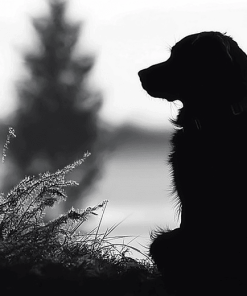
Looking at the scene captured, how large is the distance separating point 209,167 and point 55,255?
1063 mm

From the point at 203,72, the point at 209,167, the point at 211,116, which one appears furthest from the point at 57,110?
the point at 209,167

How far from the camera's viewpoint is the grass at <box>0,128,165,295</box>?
293 cm

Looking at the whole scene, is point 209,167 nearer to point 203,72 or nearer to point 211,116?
point 211,116

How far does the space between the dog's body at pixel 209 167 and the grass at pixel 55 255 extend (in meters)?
0.27

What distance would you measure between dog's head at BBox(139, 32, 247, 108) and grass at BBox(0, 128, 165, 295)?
87 cm

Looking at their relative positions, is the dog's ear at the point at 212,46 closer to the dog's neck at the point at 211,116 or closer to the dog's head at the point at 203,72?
the dog's head at the point at 203,72

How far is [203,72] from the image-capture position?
3.58 m

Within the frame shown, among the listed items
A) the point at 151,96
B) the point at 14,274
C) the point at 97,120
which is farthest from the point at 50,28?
the point at 14,274

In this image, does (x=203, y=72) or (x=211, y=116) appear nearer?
(x=211, y=116)

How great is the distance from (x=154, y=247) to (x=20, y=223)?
0.93 metres

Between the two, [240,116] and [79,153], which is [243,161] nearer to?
[240,116]

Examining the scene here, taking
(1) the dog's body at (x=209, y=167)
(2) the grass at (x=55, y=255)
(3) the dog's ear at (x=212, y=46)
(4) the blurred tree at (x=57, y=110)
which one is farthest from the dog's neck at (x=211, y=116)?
(4) the blurred tree at (x=57, y=110)

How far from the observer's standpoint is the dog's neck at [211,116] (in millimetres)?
3395

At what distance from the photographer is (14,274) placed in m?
2.93
